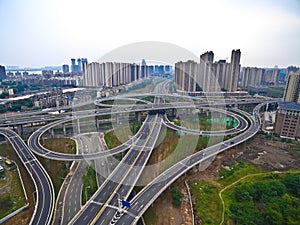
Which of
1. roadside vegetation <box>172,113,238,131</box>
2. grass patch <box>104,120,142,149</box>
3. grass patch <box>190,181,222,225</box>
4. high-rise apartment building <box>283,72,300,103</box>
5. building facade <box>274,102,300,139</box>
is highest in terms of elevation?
high-rise apartment building <box>283,72,300,103</box>

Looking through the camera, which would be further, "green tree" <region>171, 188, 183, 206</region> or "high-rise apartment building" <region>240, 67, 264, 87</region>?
"high-rise apartment building" <region>240, 67, 264, 87</region>

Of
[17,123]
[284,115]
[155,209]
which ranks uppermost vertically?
[284,115]

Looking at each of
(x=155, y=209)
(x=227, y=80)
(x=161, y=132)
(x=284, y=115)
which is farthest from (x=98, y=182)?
(x=227, y=80)

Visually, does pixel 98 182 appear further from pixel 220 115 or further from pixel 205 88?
pixel 205 88

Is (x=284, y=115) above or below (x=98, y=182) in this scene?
above

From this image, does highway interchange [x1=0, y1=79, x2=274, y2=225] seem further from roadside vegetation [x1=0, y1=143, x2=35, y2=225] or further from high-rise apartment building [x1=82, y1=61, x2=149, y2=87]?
high-rise apartment building [x1=82, y1=61, x2=149, y2=87]

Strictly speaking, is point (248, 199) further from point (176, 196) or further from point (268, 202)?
point (176, 196)

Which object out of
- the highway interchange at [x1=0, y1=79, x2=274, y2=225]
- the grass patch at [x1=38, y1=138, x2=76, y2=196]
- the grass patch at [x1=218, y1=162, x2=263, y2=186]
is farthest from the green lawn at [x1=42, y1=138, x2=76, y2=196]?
the grass patch at [x1=218, y1=162, x2=263, y2=186]

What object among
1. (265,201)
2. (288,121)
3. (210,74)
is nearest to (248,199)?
(265,201)

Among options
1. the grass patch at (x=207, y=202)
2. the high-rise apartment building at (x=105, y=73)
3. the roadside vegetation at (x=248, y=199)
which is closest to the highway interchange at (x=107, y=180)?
the grass patch at (x=207, y=202)
